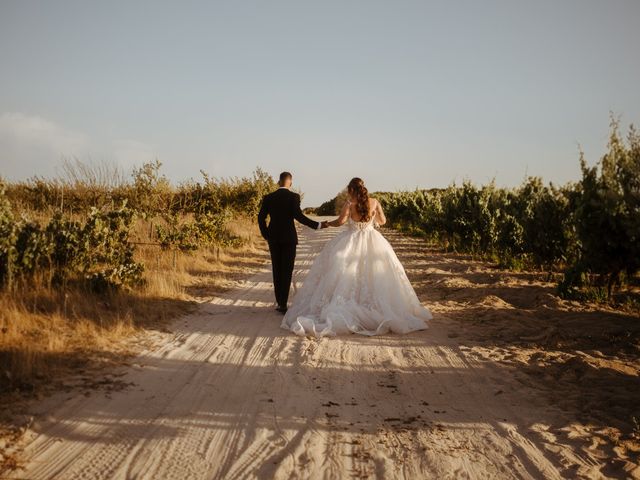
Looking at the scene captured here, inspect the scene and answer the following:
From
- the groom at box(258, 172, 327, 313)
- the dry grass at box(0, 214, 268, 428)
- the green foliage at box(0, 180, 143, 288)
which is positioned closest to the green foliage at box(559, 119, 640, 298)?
the groom at box(258, 172, 327, 313)

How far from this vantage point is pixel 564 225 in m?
11.2

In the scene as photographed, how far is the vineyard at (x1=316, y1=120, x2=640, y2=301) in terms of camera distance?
23.6 feet

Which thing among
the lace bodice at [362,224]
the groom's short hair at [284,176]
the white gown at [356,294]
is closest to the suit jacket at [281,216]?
the groom's short hair at [284,176]

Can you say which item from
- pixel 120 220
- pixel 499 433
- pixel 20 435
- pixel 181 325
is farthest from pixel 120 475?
pixel 120 220

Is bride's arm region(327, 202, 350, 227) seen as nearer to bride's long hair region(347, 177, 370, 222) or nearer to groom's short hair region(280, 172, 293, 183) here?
bride's long hair region(347, 177, 370, 222)

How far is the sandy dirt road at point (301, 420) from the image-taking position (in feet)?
11.0

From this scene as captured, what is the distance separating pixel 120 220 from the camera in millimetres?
9109

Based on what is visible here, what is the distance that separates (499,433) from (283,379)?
223 cm

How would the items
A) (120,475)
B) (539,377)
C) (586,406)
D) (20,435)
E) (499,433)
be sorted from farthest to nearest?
(539,377), (586,406), (499,433), (20,435), (120,475)

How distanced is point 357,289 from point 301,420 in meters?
3.78

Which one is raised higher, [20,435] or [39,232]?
[39,232]

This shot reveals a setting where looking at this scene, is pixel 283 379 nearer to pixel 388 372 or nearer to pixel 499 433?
pixel 388 372

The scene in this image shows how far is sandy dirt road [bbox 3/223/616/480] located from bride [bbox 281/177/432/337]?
0.80m

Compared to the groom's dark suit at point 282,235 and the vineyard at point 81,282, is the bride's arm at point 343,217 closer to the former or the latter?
the groom's dark suit at point 282,235
